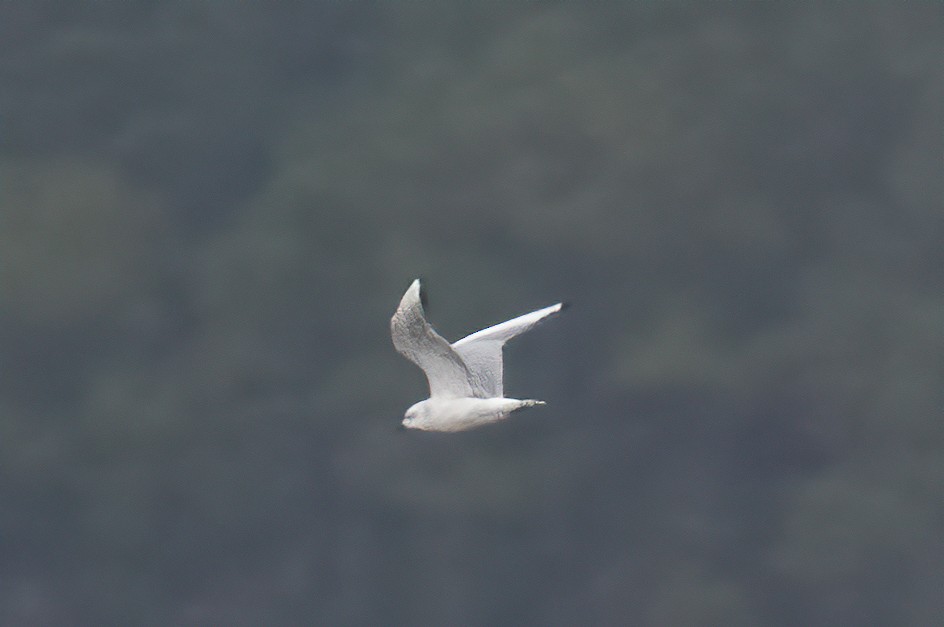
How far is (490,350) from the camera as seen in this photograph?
60.7 m

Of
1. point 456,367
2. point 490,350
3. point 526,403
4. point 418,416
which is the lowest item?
point 526,403

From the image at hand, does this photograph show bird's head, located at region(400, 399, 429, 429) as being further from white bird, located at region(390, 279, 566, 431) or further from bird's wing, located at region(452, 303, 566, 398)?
bird's wing, located at region(452, 303, 566, 398)

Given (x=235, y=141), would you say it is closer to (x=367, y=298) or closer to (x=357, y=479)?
(x=367, y=298)

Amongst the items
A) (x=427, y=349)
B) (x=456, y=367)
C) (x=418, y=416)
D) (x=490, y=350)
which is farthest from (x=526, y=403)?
(x=490, y=350)

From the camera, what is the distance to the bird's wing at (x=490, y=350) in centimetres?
5953

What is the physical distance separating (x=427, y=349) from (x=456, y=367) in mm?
1794

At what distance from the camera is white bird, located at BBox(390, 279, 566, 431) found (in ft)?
178

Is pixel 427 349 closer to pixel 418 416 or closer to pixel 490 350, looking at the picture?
pixel 418 416

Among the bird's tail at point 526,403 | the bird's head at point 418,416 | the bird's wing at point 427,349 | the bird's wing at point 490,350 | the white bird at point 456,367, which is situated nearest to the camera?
the bird's wing at point 427,349

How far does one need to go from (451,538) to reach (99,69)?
21759 mm

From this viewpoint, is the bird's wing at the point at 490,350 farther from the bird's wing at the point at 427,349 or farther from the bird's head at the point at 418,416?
the bird's head at the point at 418,416

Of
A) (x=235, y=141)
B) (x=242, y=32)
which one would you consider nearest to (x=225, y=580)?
(x=235, y=141)

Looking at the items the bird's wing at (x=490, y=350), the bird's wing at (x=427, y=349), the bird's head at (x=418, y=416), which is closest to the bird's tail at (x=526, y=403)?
the bird's wing at (x=427, y=349)

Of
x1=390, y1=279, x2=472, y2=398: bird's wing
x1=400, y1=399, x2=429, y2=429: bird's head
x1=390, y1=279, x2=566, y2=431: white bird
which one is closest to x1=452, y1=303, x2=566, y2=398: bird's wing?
x1=390, y1=279, x2=566, y2=431: white bird
